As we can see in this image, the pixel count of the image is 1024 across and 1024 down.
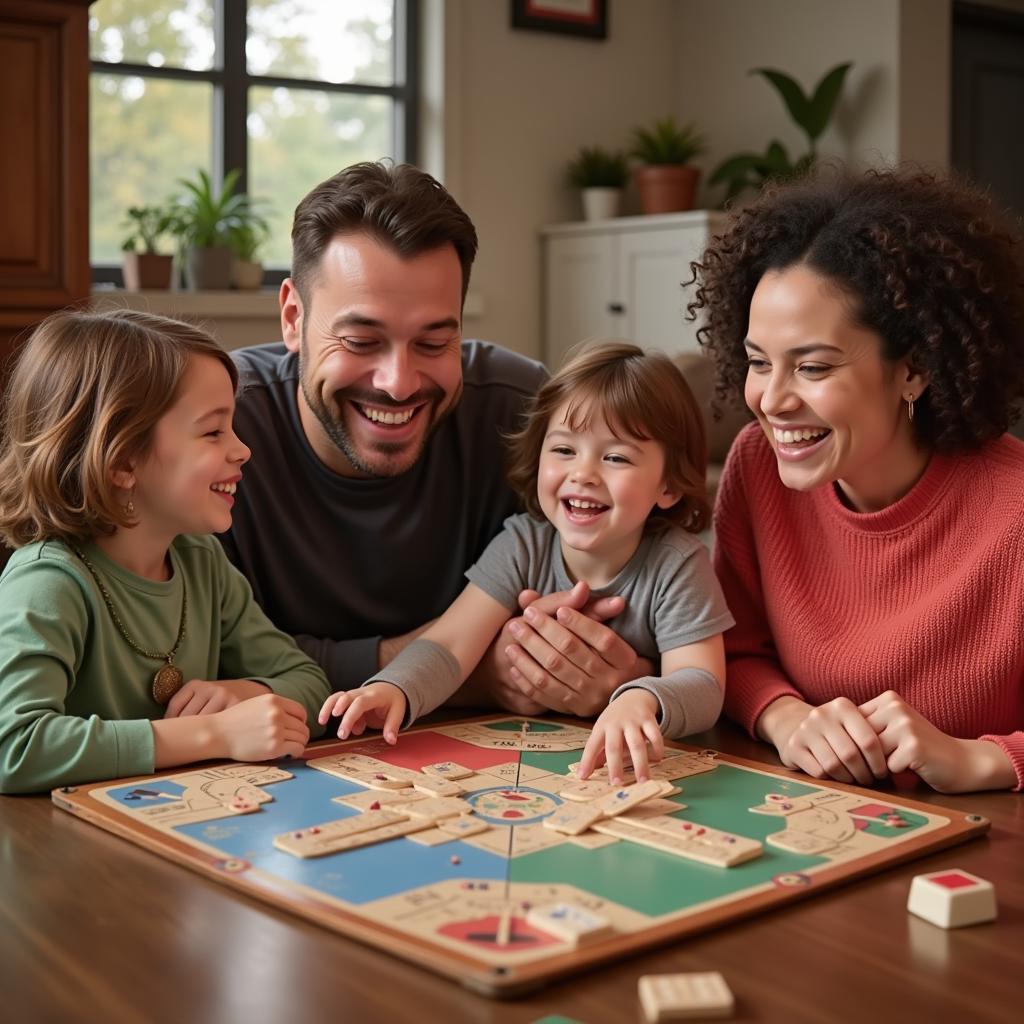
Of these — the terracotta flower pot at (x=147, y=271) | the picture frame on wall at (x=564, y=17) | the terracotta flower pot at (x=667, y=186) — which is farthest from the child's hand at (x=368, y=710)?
the picture frame on wall at (x=564, y=17)

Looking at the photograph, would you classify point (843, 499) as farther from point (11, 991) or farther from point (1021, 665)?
point (11, 991)

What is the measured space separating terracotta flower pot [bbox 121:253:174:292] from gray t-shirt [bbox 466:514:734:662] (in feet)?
11.9

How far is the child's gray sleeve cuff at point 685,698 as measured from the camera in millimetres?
1534

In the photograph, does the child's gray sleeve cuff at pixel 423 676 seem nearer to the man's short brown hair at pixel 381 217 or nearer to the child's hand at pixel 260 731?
the child's hand at pixel 260 731

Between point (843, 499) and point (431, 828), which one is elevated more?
point (843, 499)

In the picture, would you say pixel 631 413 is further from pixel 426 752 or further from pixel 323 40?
pixel 323 40

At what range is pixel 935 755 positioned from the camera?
4.57 ft

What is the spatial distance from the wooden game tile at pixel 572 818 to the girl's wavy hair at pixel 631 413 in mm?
618

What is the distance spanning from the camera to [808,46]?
5867mm

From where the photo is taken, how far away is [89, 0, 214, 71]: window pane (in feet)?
16.9

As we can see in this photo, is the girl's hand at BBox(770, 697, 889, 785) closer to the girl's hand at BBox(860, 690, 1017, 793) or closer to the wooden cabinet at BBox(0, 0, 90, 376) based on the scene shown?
the girl's hand at BBox(860, 690, 1017, 793)

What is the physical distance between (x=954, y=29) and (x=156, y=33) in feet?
10.9

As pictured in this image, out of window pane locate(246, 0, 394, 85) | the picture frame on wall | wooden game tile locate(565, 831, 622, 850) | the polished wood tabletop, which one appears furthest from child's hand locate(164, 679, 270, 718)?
the picture frame on wall

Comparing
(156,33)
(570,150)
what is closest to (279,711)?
(156,33)
